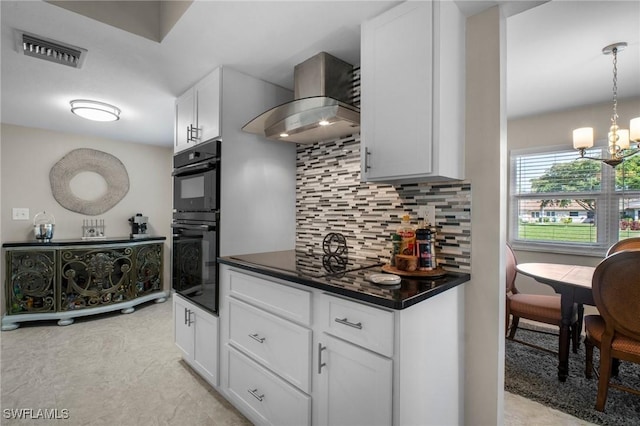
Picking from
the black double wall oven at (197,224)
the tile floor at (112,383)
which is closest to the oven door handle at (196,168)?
the black double wall oven at (197,224)

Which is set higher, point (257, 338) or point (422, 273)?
point (422, 273)

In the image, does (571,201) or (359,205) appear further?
(571,201)

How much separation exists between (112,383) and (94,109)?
2245 millimetres

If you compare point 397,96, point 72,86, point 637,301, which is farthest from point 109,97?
point 637,301

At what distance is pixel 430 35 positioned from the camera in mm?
1395

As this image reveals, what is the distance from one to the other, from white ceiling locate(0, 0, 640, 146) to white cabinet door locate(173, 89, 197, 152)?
96 millimetres

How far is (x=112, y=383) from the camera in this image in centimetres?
227

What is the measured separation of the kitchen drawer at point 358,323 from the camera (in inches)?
45.2

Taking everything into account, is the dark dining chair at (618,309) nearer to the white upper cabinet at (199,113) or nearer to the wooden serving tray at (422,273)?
the wooden serving tray at (422,273)

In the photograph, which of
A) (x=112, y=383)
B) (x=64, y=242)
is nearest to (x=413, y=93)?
Answer: (x=112, y=383)

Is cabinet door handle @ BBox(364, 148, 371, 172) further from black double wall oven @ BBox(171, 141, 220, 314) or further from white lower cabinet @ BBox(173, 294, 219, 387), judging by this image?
white lower cabinet @ BBox(173, 294, 219, 387)

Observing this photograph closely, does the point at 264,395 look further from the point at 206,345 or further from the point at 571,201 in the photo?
the point at 571,201

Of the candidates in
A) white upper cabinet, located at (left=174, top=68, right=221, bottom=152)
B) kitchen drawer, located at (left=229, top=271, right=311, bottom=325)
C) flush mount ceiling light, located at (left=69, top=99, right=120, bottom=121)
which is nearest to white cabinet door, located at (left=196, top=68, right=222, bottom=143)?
white upper cabinet, located at (left=174, top=68, right=221, bottom=152)

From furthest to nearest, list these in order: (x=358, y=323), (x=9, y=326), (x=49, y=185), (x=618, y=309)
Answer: (x=49, y=185)
(x=9, y=326)
(x=618, y=309)
(x=358, y=323)
